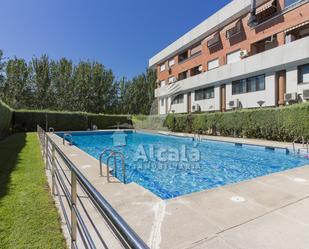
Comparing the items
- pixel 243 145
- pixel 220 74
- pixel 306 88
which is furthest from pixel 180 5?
pixel 243 145

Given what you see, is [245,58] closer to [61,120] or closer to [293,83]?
[293,83]

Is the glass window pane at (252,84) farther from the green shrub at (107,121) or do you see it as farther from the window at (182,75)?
the green shrub at (107,121)

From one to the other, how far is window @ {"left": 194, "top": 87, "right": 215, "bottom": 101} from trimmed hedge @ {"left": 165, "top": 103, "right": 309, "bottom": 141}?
13.9ft

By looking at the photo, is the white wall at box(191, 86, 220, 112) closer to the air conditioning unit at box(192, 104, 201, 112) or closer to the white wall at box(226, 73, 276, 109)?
the air conditioning unit at box(192, 104, 201, 112)

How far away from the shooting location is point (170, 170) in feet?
30.3

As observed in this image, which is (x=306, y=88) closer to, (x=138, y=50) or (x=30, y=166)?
(x=30, y=166)

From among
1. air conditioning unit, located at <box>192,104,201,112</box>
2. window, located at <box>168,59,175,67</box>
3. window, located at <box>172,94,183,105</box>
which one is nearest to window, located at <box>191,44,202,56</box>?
window, located at <box>168,59,175,67</box>

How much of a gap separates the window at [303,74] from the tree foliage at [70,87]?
33.8 meters

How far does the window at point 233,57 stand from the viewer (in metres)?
22.8

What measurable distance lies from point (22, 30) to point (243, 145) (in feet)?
71.7

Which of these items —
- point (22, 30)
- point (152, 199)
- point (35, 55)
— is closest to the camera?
point (152, 199)

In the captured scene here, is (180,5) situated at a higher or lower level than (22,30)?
higher

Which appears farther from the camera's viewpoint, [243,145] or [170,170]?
[243,145]

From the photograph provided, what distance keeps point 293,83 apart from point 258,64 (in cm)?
345
